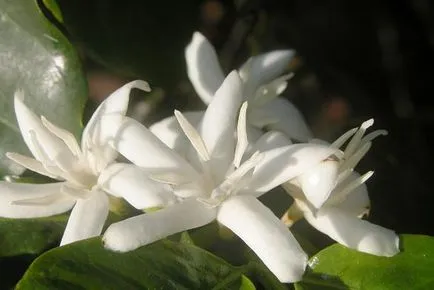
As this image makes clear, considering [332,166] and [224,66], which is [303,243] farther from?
[224,66]

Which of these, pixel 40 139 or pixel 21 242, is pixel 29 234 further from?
pixel 40 139

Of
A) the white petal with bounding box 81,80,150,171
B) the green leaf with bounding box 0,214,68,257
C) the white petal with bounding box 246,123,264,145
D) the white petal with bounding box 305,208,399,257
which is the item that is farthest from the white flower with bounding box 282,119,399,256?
the green leaf with bounding box 0,214,68,257

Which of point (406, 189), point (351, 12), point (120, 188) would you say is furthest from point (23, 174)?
point (351, 12)

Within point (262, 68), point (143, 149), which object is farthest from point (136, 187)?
point (262, 68)

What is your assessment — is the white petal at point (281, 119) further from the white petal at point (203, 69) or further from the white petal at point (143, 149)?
the white petal at point (143, 149)

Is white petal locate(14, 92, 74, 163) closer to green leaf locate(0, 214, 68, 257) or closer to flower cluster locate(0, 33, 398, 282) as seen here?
flower cluster locate(0, 33, 398, 282)

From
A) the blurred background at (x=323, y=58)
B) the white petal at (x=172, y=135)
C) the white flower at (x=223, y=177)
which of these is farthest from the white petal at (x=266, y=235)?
the blurred background at (x=323, y=58)

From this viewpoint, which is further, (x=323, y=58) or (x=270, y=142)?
(x=323, y=58)
